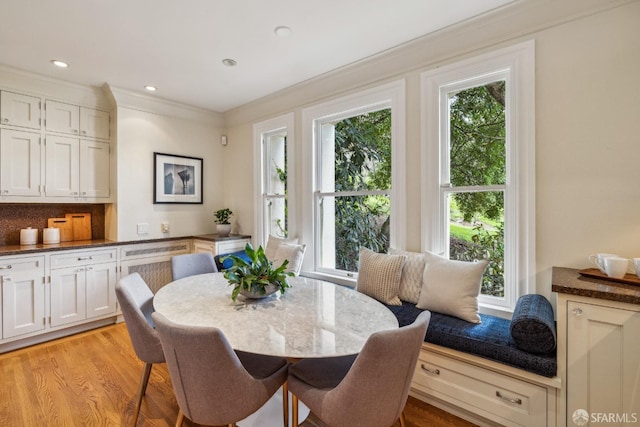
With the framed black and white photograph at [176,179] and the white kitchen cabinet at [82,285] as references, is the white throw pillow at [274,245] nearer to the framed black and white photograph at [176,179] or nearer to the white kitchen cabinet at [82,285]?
the framed black and white photograph at [176,179]

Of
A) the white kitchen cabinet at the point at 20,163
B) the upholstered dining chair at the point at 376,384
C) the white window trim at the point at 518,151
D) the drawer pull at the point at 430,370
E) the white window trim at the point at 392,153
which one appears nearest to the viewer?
the upholstered dining chair at the point at 376,384

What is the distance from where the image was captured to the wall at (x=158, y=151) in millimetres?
3611

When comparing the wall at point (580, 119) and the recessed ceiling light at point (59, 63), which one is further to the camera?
the recessed ceiling light at point (59, 63)

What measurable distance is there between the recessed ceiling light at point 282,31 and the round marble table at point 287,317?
196 cm

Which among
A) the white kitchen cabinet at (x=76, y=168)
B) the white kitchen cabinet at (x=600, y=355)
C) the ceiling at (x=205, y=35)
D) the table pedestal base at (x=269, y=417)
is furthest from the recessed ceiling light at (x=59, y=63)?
the white kitchen cabinet at (x=600, y=355)

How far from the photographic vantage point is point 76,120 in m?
3.42

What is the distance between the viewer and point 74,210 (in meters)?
3.69

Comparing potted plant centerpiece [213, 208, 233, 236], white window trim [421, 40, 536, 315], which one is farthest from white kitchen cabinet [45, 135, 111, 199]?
white window trim [421, 40, 536, 315]

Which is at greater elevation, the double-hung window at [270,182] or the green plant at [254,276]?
the double-hung window at [270,182]

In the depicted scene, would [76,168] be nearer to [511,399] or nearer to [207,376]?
[207,376]

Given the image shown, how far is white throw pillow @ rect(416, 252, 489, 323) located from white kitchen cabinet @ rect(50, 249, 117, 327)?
331 centimetres

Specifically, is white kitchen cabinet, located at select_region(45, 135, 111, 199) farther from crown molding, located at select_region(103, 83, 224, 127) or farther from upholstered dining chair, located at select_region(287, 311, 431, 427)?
upholstered dining chair, located at select_region(287, 311, 431, 427)

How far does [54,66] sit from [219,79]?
1.52 metres

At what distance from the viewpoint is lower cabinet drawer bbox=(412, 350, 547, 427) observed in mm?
1647
